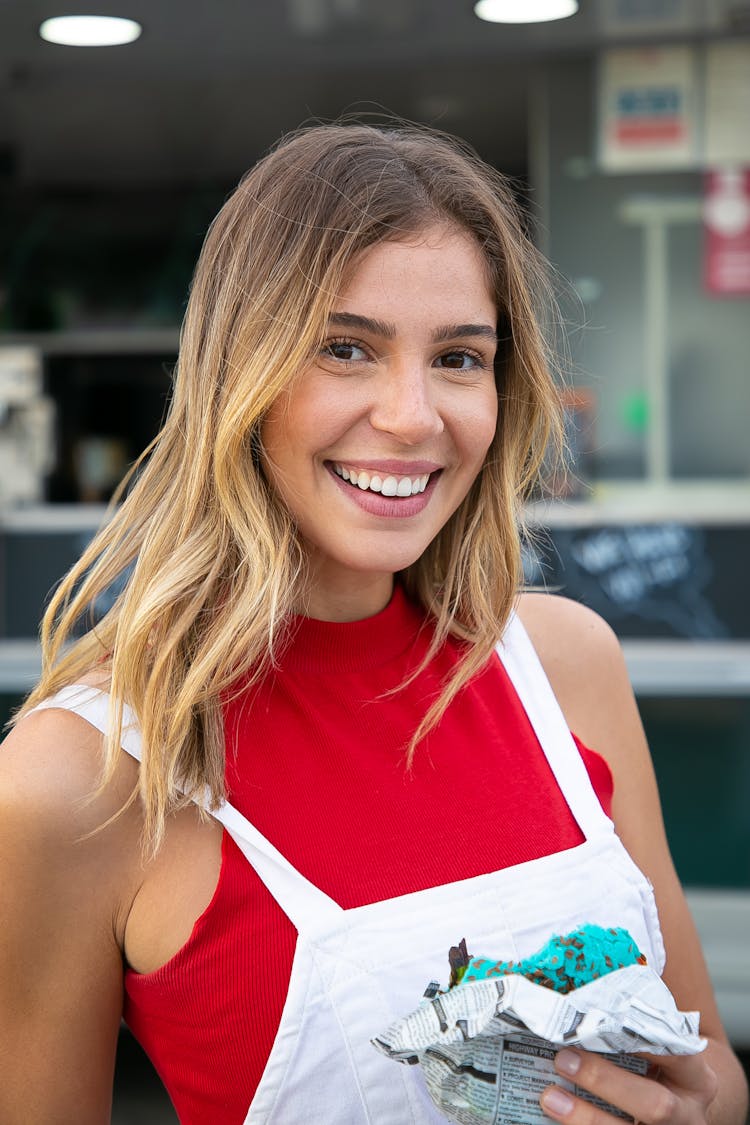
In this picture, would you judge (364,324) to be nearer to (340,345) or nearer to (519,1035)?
(340,345)

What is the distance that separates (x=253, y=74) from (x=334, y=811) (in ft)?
16.1

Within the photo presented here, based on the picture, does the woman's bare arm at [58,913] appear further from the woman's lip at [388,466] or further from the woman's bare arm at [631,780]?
the woman's bare arm at [631,780]

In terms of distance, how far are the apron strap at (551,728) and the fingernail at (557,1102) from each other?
14.4 inches

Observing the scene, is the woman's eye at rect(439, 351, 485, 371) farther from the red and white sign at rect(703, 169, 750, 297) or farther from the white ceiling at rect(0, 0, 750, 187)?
the red and white sign at rect(703, 169, 750, 297)

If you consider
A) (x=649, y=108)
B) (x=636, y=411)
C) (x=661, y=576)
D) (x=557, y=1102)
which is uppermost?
(x=649, y=108)

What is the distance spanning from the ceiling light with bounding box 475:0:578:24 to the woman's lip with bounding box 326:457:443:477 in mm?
3372

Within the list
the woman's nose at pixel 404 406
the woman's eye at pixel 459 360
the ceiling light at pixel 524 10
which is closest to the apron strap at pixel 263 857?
the woman's nose at pixel 404 406

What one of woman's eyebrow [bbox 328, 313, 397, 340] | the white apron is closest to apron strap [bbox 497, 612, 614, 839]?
the white apron

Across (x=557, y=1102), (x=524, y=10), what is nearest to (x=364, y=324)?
(x=557, y=1102)

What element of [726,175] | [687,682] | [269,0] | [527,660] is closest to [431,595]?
[527,660]

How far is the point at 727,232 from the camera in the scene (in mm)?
4895

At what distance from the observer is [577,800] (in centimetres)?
145

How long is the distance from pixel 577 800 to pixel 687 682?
2.77 meters

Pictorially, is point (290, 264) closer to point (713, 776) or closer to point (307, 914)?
point (307, 914)
